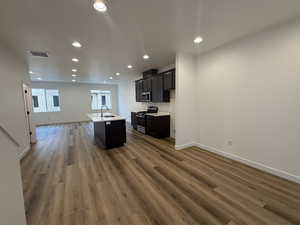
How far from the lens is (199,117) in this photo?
3871 mm

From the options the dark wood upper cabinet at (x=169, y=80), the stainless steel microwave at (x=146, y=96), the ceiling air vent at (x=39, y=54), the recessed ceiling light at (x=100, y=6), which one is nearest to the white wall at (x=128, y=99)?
the stainless steel microwave at (x=146, y=96)

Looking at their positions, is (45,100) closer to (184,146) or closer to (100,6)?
(100,6)

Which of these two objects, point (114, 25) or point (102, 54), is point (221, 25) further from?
point (102, 54)

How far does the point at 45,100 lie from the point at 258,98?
33.4ft

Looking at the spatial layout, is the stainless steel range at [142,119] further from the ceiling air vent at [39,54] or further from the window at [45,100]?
the window at [45,100]

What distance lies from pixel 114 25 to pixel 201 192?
10.0 ft

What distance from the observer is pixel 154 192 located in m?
2.06

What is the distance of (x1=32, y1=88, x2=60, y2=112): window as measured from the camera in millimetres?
7875

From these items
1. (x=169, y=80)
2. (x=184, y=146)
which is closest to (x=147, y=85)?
(x=169, y=80)

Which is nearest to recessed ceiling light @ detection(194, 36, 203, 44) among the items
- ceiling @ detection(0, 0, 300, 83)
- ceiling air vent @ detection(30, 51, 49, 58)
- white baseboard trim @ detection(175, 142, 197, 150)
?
ceiling @ detection(0, 0, 300, 83)

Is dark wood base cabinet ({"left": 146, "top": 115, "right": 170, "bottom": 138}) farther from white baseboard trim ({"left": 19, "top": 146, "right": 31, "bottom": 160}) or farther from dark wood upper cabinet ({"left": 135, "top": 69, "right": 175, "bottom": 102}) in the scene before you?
white baseboard trim ({"left": 19, "top": 146, "right": 31, "bottom": 160})

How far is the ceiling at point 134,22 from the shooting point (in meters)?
1.79

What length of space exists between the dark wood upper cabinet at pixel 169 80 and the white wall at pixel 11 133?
3.82 metres

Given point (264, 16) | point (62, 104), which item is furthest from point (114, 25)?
point (62, 104)
